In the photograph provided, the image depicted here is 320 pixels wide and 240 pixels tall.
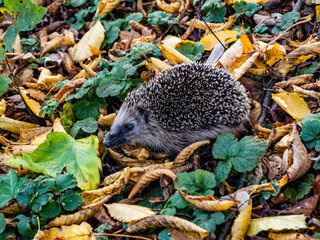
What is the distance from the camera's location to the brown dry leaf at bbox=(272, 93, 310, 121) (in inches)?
156

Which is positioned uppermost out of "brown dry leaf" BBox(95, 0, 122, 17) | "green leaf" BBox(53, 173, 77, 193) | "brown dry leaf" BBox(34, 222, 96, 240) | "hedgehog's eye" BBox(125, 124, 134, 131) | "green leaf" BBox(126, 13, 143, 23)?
"brown dry leaf" BBox(95, 0, 122, 17)

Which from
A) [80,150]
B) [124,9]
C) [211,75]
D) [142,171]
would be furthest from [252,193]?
[124,9]

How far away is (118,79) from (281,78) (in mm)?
2287

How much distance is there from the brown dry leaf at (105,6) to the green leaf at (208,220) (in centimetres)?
491

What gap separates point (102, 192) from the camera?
3764mm

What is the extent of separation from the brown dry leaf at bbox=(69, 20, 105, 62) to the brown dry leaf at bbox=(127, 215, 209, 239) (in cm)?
368

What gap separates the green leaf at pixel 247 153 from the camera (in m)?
3.36

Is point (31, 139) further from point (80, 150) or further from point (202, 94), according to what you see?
point (202, 94)

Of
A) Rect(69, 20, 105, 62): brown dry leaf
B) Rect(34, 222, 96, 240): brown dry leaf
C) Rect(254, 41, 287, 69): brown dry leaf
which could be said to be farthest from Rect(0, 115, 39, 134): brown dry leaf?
Rect(254, 41, 287, 69): brown dry leaf

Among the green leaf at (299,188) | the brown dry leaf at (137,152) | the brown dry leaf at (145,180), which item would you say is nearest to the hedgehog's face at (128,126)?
the brown dry leaf at (137,152)

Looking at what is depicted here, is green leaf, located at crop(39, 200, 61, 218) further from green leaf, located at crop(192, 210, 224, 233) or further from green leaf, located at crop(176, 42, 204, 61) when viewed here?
green leaf, located at crop(176, 42, 204, 61)

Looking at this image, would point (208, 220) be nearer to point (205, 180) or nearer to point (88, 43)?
point (205, 180)

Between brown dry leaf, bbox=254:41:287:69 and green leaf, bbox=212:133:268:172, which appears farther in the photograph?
brown dry leaf, bbox=254:41:287:69

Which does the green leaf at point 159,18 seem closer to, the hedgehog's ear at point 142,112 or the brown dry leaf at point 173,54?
the brown dry leaf at point 173,54
